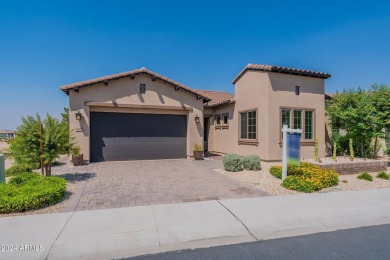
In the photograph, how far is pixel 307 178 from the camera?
7.38m

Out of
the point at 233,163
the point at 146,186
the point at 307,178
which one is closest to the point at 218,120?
the point at 233,163

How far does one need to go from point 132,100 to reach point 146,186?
648 cm

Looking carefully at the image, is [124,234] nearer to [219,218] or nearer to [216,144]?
[219,218]

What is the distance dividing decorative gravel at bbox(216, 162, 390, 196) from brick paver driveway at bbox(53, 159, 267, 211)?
0.44 metres

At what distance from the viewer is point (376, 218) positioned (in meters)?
4.96

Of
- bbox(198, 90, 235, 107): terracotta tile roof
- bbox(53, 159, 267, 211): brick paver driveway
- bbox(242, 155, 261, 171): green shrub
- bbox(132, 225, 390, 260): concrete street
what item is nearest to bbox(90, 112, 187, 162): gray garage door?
bbox(53, 159, 267, 211): brick paver driveway

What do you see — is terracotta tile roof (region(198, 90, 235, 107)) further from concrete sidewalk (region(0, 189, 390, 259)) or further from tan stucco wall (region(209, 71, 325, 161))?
concrete sidewalk (region(0, 189, 390, 259))

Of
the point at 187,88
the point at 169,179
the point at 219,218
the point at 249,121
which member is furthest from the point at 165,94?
the point at 219,218

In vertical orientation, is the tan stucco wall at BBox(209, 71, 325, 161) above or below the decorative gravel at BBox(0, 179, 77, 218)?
above

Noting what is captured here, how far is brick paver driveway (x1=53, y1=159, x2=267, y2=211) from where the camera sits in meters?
5.90

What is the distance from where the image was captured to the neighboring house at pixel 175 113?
11703 millimetres

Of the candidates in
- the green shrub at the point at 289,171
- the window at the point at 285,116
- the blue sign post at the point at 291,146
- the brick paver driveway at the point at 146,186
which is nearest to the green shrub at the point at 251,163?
the green shrub at the point at 289,171

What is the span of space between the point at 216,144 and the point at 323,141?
7.16 metres

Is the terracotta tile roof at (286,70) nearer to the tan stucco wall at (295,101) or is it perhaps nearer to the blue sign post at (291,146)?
the tan stucco wall at (295,101)
